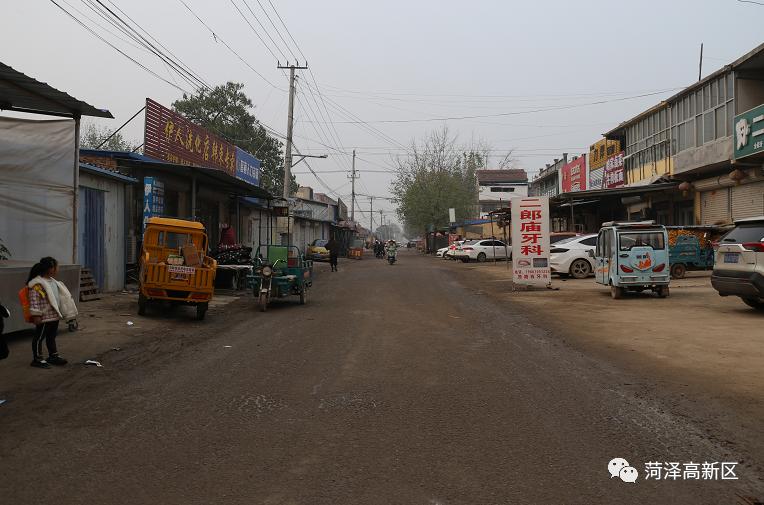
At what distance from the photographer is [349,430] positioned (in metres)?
4.71

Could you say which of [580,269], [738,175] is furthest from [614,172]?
[580,269]

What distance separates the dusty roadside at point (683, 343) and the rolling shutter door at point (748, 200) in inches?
190

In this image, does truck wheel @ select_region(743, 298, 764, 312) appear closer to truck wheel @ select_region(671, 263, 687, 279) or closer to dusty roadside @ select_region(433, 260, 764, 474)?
dusty roadside @ select_region(433, 260, 764, 474)

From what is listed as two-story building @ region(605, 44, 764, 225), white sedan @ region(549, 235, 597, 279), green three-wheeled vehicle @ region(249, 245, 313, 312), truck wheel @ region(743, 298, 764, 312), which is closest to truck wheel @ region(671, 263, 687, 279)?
white sedan @ region(549, 235, 597, 279)

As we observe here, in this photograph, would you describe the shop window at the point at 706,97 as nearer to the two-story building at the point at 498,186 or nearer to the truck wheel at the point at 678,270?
the truck wheel at the point at 678,270

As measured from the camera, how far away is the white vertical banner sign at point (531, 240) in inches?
687

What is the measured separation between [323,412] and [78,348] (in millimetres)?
4988

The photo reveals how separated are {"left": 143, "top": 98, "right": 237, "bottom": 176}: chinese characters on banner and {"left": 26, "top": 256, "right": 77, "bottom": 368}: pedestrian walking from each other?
448 inches

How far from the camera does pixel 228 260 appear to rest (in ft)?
58.0

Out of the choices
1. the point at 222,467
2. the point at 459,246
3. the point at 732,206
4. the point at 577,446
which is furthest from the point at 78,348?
the point at 459,246

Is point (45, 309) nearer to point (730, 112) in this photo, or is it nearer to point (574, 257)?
point (574, 257)

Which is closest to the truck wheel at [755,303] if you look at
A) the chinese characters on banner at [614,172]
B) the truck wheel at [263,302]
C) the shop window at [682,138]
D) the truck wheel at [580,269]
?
the truck wheel at [580,269]

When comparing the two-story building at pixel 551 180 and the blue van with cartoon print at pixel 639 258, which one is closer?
the blue van with cartoon print at pixel 639 258

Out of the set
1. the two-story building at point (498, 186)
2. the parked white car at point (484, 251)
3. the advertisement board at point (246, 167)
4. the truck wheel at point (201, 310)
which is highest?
the two-story building at point (498, 186)
